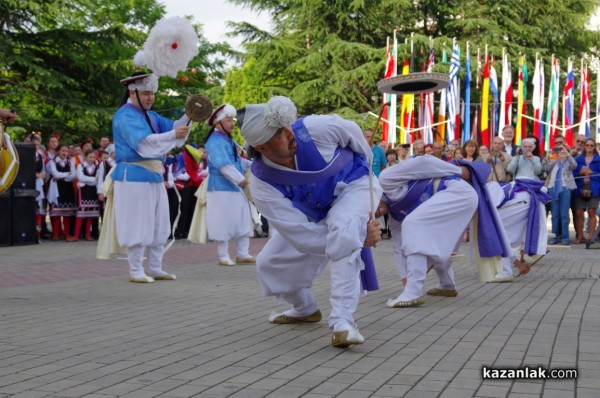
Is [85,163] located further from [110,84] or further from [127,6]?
[127,6]

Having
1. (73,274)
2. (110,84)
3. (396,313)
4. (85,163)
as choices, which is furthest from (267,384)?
(110,84)

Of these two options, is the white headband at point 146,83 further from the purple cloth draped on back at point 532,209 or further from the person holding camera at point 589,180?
the person holding camera at point 589,180

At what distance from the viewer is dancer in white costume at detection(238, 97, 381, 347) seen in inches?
221

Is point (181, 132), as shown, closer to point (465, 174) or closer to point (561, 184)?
point (465, 174)

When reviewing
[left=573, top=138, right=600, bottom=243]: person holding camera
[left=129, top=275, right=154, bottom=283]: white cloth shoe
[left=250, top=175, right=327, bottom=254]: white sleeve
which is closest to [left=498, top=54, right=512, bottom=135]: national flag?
[left=573, top=138, right=600, bottom=243]: person holding camera

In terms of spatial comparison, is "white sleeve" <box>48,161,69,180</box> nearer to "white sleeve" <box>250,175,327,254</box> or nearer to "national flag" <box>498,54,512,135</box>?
"white sleeve" <box>250,175,327,254</box>

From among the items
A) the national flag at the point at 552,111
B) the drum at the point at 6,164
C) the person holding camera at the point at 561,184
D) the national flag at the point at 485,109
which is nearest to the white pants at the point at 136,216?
the drum at the point at 6,164

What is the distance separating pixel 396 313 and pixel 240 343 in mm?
1894

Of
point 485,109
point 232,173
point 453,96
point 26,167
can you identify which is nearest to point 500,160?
point 232,173

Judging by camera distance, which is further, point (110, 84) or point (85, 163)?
point (110, 84)

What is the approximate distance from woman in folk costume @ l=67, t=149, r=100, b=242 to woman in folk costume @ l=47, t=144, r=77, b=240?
0.18 m

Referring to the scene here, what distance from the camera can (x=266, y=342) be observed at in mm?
5957

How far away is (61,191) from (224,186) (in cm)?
613

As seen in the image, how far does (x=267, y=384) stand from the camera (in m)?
4.63
